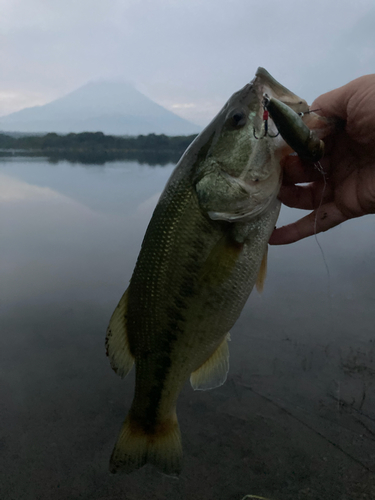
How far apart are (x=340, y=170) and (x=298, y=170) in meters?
0.49

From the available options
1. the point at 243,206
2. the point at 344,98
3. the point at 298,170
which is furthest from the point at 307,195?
the point at 243,206

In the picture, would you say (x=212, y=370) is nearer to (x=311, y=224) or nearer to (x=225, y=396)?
Answer: (x=311, y=224)

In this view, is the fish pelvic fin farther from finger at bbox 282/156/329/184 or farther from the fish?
finger at bbox 282/156/329/184

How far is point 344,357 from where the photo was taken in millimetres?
5121

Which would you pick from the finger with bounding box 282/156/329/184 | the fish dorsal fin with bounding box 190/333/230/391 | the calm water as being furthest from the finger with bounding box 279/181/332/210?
the calm water

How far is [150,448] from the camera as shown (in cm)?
236

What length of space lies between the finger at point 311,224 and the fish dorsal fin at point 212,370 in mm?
947

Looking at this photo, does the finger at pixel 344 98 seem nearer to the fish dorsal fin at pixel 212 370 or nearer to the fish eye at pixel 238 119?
the fish eye at pixel 238 119

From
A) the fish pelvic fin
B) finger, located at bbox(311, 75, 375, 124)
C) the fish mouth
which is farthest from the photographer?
the fish pelvic fin

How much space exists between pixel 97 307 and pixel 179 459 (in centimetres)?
491

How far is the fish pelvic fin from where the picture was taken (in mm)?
2326

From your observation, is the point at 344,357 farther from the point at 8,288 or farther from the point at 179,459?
the point at 8,288

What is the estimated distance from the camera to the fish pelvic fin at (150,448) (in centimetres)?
233

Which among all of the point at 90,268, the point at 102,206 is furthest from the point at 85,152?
the point at 90,268
